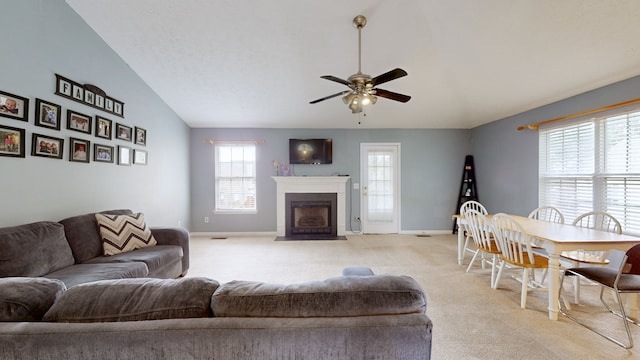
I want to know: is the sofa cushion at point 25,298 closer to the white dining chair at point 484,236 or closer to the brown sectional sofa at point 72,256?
the brown sectional sofa at point 72,256

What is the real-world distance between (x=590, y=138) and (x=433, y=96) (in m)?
2.06

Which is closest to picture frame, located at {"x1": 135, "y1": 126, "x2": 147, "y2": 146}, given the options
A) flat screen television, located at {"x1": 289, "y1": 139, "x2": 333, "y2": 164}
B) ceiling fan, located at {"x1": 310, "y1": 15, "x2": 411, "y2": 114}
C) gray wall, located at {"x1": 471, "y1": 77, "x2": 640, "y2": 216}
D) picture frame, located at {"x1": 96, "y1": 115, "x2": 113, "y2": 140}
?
picture frame, located at {"x1": 96, "y1": 115, "x2": 113, "y2": 140}

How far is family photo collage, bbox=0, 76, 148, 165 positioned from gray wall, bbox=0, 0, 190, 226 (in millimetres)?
39

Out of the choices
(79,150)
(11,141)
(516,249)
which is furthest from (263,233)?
(516,249)

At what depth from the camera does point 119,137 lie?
3463 mm

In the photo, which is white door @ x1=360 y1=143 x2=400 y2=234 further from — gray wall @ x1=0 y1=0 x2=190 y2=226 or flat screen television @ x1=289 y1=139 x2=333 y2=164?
gray wall @ x1=0 y1=0 x2=190 y2=226

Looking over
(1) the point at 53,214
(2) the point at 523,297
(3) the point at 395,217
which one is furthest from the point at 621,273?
(1) the point at 53,214

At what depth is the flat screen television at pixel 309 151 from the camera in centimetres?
551

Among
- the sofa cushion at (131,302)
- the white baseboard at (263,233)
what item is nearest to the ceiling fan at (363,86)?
the sofa cushion at (131,302)

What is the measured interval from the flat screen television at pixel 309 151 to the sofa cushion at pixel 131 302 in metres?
4.62

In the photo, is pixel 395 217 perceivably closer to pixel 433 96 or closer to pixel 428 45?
pixel 433 96

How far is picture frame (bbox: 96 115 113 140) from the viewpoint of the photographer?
3137 millimetres

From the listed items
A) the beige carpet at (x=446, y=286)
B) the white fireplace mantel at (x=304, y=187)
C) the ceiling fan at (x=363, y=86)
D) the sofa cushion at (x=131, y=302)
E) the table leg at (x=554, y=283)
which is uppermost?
the ceiling fan at (x=363, y=86)

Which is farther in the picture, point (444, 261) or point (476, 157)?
point (476, 157)
